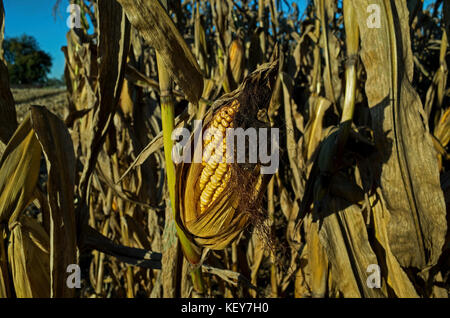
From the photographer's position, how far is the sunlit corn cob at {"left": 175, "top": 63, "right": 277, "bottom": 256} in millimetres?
743

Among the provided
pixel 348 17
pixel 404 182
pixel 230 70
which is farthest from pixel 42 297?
pixel 348 17

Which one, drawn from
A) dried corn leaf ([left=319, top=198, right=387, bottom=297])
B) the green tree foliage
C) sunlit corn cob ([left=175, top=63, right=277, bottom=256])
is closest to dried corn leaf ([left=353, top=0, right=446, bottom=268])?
dried corn leaf ([left=319, top=198, right=387, bottom=297])

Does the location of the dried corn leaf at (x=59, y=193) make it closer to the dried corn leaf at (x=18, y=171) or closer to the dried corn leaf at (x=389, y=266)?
the dried corn leaf at (x=18, y=171)

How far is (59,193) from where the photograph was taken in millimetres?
877

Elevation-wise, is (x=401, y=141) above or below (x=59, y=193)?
above

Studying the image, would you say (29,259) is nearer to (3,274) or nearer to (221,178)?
(3,274)

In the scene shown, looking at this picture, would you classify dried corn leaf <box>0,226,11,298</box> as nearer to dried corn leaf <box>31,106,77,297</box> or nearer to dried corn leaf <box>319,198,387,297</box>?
dried corn leaf <box>31,106,77,297</box>

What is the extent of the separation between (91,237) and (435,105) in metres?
1.93

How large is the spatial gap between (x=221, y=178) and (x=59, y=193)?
43 centimetres

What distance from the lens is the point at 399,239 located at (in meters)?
1.06

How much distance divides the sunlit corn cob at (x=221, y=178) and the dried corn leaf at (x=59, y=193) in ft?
1.05

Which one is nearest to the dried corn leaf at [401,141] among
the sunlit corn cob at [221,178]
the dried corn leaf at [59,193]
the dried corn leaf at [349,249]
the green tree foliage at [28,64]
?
the dried corn leaf at [349,249]

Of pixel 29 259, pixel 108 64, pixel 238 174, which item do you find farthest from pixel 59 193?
pixel 238 174

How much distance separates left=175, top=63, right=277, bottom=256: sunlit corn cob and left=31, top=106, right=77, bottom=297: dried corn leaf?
32 cm
